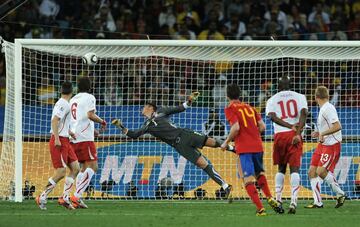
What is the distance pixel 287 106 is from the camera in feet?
51.5

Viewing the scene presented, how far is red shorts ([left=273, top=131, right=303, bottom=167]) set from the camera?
51.4 ft

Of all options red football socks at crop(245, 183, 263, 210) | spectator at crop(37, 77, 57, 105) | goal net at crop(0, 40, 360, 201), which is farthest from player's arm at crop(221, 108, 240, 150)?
spectator at crop(37, 77, 57, 105)

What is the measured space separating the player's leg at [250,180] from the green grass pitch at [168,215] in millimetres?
199

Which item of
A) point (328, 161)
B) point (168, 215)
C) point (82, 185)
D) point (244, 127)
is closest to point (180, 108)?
point (82, 185)

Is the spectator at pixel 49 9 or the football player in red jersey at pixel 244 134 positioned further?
the spectator at pixel 49 9

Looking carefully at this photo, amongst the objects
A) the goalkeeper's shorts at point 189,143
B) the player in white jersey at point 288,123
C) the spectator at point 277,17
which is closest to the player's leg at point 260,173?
the player in white jersey at point 288,123

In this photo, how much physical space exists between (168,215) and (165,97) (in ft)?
21.1

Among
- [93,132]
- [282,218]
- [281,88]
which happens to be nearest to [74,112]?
[93,132]

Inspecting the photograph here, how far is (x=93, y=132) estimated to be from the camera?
55.3ft

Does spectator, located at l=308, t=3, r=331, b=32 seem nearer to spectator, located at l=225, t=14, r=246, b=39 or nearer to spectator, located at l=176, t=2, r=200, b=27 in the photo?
spectator, located at l=225, t=14, r=246, b=39

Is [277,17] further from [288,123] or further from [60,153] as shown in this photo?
[60,153]

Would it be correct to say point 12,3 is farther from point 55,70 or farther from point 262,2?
point 262,2

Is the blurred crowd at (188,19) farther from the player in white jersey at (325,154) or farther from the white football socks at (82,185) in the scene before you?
the white football socks at (82,185)

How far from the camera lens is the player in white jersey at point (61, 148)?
15586 millimetres
